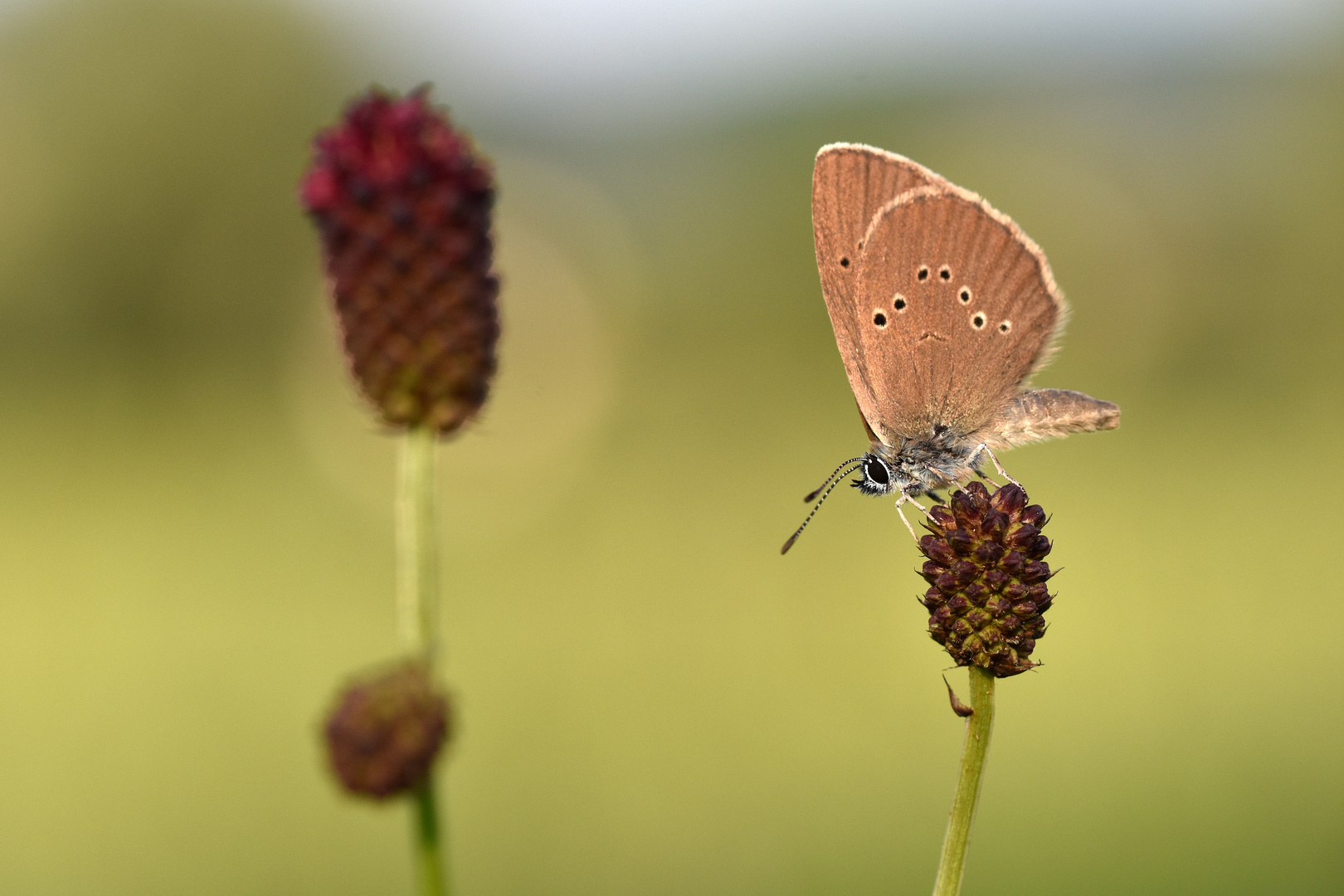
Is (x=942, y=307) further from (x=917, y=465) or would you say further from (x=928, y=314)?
(x=917, y=465)

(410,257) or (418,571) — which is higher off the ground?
(410,257)

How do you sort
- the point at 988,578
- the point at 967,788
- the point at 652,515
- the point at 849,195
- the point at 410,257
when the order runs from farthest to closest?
the point at 652,515 < the point at 849,195 < the point at 988,578 < the point at 967,788 < the point at 410,257

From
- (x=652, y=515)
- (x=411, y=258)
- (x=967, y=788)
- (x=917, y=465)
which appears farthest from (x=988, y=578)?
(x=652, y=515)

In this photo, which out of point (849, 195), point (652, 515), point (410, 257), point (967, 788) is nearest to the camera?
point (410, 257)

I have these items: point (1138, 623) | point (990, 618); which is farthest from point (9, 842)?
point (1138, 623)

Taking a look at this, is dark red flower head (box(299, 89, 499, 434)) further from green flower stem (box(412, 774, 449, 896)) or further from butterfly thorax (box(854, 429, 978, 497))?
butterfly thorax (box(854, 429, 978, 497))

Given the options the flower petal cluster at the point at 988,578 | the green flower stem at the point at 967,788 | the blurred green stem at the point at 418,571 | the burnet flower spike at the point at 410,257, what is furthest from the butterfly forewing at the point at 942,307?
the blurred green stem at the point at 418,571

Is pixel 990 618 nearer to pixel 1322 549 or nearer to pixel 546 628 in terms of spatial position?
pixel 546 628
